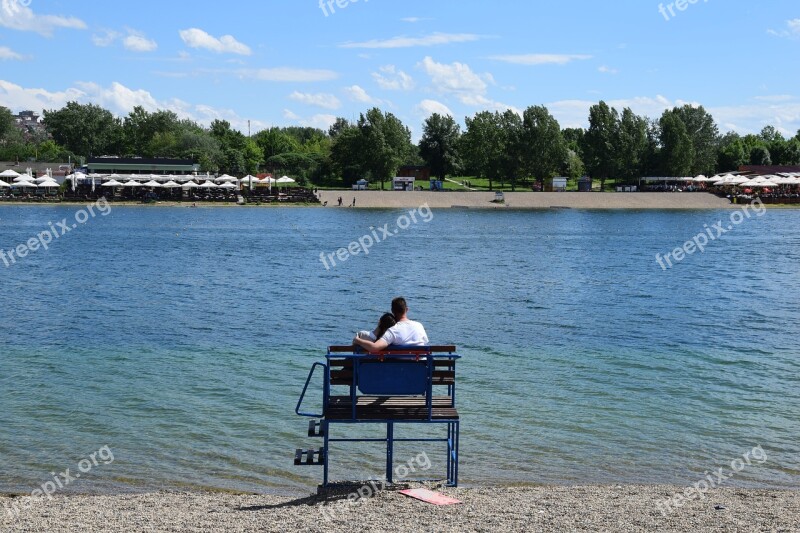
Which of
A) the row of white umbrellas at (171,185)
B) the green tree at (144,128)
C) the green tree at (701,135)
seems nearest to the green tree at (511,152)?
the green tree at (701,135)

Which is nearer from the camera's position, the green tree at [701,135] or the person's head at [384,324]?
the person's head at [384,324]

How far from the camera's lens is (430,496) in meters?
10.7

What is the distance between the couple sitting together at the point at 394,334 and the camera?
10922 mm

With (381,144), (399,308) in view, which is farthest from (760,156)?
(399,308)

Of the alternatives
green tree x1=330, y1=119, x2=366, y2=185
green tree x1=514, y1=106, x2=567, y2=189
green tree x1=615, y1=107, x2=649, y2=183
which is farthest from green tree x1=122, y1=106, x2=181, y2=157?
green tree x1=615, y1=107, x2=649, y2=183

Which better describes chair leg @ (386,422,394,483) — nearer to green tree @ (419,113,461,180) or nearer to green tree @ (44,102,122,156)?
green tree @ (419,113,461,180)

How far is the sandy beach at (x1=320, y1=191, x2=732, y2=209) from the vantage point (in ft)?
396

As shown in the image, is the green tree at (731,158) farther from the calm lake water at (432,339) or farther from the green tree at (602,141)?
the calm lake water at (432,339)

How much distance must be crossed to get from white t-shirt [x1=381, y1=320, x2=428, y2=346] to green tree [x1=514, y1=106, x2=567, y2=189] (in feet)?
417

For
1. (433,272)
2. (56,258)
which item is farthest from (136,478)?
(56,258)

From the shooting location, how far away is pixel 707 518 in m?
10.0

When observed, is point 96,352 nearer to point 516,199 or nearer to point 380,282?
point 380,282

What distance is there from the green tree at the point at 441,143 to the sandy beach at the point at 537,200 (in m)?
22.1

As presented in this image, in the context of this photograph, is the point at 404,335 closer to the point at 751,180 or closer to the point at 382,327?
the point at 382,327
